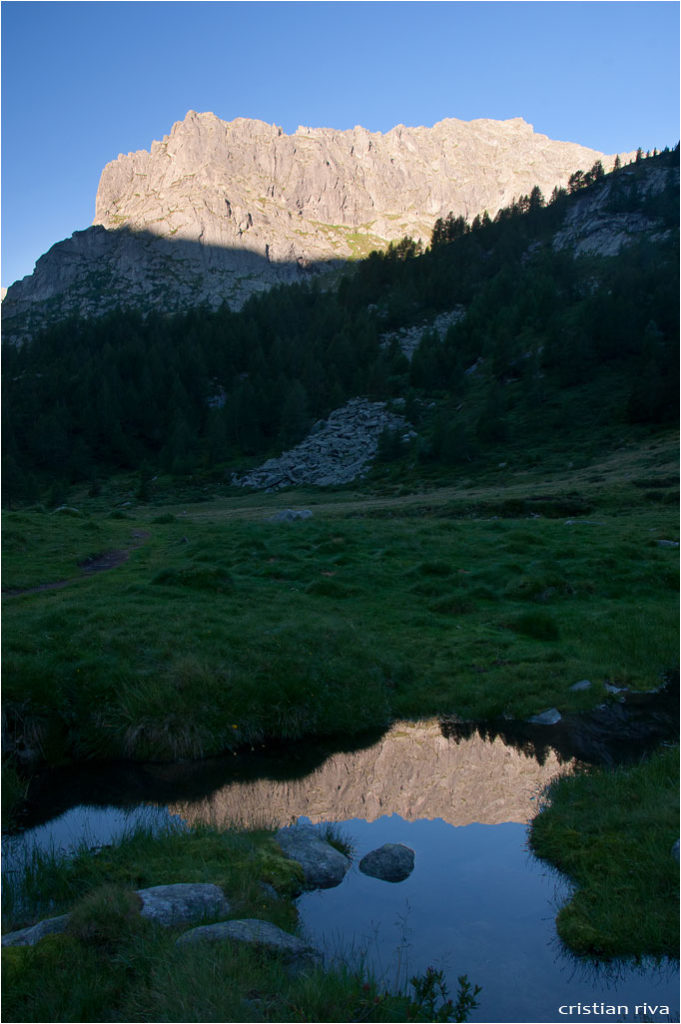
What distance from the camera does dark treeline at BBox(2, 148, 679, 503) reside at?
91500 mm

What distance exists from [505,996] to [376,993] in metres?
1.86

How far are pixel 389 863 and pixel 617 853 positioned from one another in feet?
11.6

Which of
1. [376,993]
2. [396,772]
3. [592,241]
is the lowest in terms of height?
[396,772]

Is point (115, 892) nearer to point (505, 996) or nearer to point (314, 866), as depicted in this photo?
point (314, 866)

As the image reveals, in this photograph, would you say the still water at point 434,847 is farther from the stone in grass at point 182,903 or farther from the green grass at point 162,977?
the stone in grass at point 182,903

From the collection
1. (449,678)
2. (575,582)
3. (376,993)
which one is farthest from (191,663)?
(575,582)

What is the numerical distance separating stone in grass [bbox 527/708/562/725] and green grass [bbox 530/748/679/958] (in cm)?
277

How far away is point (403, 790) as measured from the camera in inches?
527

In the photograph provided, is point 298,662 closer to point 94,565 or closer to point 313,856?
point 313,856

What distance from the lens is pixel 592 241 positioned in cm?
14725

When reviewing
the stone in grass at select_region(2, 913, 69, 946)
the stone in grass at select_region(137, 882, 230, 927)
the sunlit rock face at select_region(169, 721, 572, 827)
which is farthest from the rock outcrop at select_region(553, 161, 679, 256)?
the stone in grass at select_region(2, 913, 69, 946)

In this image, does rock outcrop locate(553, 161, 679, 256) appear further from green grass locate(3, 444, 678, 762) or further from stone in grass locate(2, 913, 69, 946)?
stone in grass locate(2, 913, 69, 946)

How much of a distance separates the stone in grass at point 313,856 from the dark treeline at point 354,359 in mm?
68985

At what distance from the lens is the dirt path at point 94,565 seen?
24288mm
